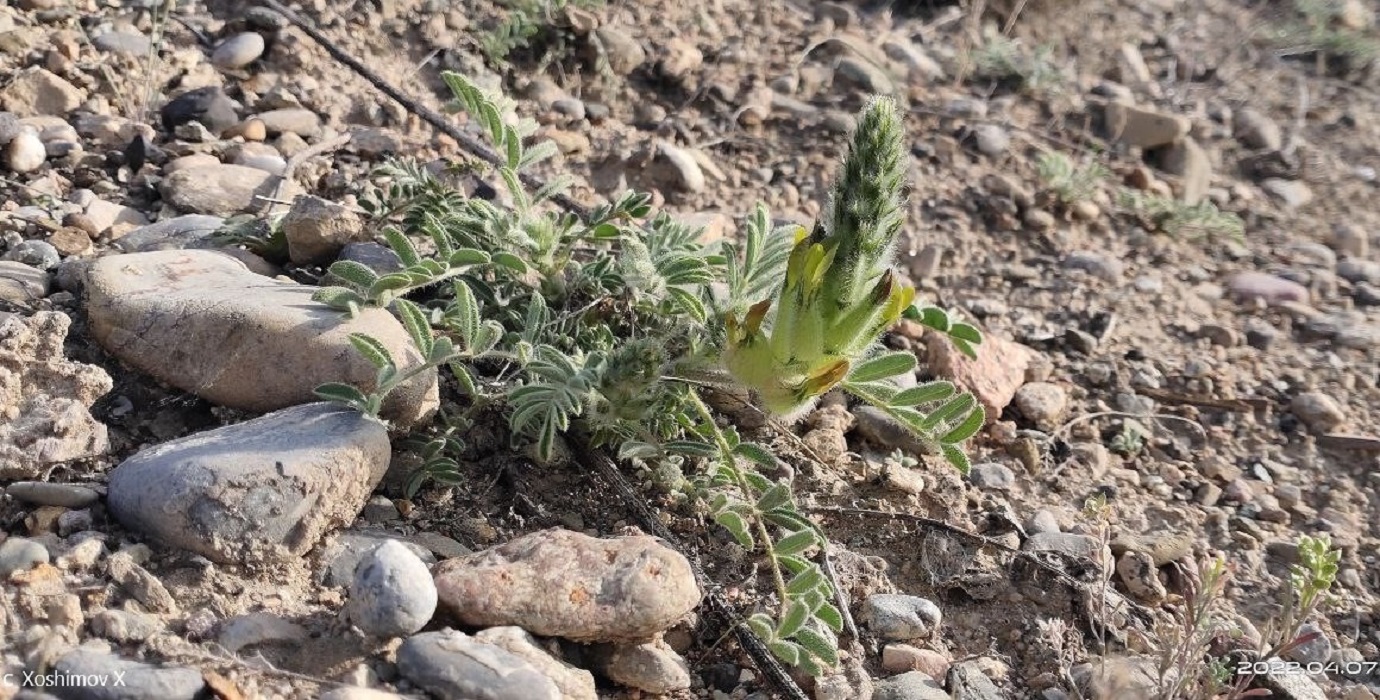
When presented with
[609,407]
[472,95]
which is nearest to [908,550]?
[609,407]

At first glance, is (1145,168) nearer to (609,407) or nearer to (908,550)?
(908,550)

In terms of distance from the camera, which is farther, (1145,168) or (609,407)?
(1145,168)

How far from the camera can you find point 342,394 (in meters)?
2.78

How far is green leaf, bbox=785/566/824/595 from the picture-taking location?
2707 millimetres

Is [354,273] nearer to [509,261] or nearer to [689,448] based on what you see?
[509,261]

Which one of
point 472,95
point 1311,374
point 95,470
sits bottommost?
point 1311,374

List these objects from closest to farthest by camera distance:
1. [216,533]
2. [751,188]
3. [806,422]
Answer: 1. [216,533]
2. [806,422]
3. [751,188]

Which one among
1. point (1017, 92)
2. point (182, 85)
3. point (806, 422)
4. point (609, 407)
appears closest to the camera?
point (609, 407)

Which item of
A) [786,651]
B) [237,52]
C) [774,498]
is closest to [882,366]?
[774,498]

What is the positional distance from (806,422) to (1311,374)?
2.06 meters

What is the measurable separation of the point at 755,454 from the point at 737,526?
0.25 meters

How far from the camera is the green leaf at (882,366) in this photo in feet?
9.77

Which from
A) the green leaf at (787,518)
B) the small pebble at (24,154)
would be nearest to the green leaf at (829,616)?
the green leaf at (787,518)

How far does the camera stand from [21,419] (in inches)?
106
